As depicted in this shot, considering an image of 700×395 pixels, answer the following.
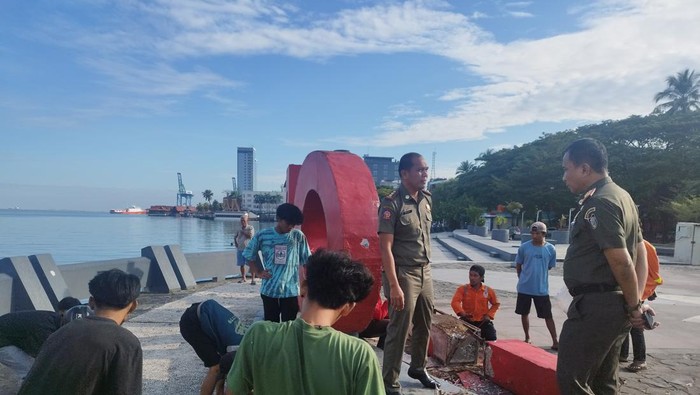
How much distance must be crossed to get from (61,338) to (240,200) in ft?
412

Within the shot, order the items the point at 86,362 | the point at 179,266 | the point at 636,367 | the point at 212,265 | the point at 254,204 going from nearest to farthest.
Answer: the point at 86,362 → the point at 636,367 → the point at 179,266 → the point at 212,265 → the point at 254,204

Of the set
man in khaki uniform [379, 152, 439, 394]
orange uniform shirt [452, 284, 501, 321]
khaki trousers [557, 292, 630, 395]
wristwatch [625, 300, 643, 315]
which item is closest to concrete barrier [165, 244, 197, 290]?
orange uniform shirt [452, 284, 501, 321]

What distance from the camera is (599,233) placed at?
8.68ft

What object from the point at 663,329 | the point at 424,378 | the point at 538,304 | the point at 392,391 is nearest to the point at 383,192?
the point at 663,329

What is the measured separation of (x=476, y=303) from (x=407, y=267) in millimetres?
2207

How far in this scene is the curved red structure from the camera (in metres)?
4.80

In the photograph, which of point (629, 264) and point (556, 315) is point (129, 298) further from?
point (556, 315)

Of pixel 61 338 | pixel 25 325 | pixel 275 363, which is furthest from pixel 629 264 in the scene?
pixel 25 325

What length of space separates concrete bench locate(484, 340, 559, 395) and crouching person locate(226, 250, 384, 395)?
2.81 m

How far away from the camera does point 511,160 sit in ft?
165

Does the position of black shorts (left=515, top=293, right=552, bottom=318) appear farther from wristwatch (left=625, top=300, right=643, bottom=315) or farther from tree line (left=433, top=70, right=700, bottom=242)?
tree line (left=433, top=70, right=700, bottom=242)

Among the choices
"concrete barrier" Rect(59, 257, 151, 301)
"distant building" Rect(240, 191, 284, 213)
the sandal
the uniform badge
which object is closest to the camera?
the uniform badge

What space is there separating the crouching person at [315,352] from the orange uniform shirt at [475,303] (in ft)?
13.8

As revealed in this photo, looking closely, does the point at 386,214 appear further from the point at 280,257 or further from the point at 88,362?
the point at 88,362
